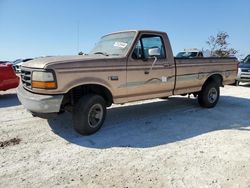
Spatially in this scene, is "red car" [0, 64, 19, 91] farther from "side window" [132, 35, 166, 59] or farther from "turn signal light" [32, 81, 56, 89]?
"side window" [132, 35, 166, 59]

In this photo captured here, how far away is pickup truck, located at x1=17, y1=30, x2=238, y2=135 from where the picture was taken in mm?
4848

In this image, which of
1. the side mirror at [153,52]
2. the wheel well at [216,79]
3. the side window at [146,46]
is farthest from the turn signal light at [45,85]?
the wheel well at [216,79]

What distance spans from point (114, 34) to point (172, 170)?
12.5 ft

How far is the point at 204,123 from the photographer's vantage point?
6.39 m

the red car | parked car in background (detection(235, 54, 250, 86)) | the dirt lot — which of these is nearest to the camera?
the dirt lot

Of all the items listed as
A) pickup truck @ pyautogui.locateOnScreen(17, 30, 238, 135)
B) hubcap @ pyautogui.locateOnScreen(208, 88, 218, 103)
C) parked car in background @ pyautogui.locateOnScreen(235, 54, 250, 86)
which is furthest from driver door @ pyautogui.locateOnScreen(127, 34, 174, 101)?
parked car in background @ pyautogui.locateOnScreen(235, 54, 250, 86)

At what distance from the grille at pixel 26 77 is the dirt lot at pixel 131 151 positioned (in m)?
0.96

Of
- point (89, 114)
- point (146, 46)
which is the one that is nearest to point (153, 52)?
point (146, 46)

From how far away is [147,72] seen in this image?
20.1 feet

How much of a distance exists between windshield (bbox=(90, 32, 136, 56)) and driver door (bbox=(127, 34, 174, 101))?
199 mm

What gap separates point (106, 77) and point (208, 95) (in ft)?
12.5

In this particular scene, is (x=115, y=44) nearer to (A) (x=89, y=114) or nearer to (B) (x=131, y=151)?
(A) (x=89, y=114)

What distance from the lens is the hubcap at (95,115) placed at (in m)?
5.29

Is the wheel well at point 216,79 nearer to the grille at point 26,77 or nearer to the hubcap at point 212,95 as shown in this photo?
the hubcap at point 212,95
